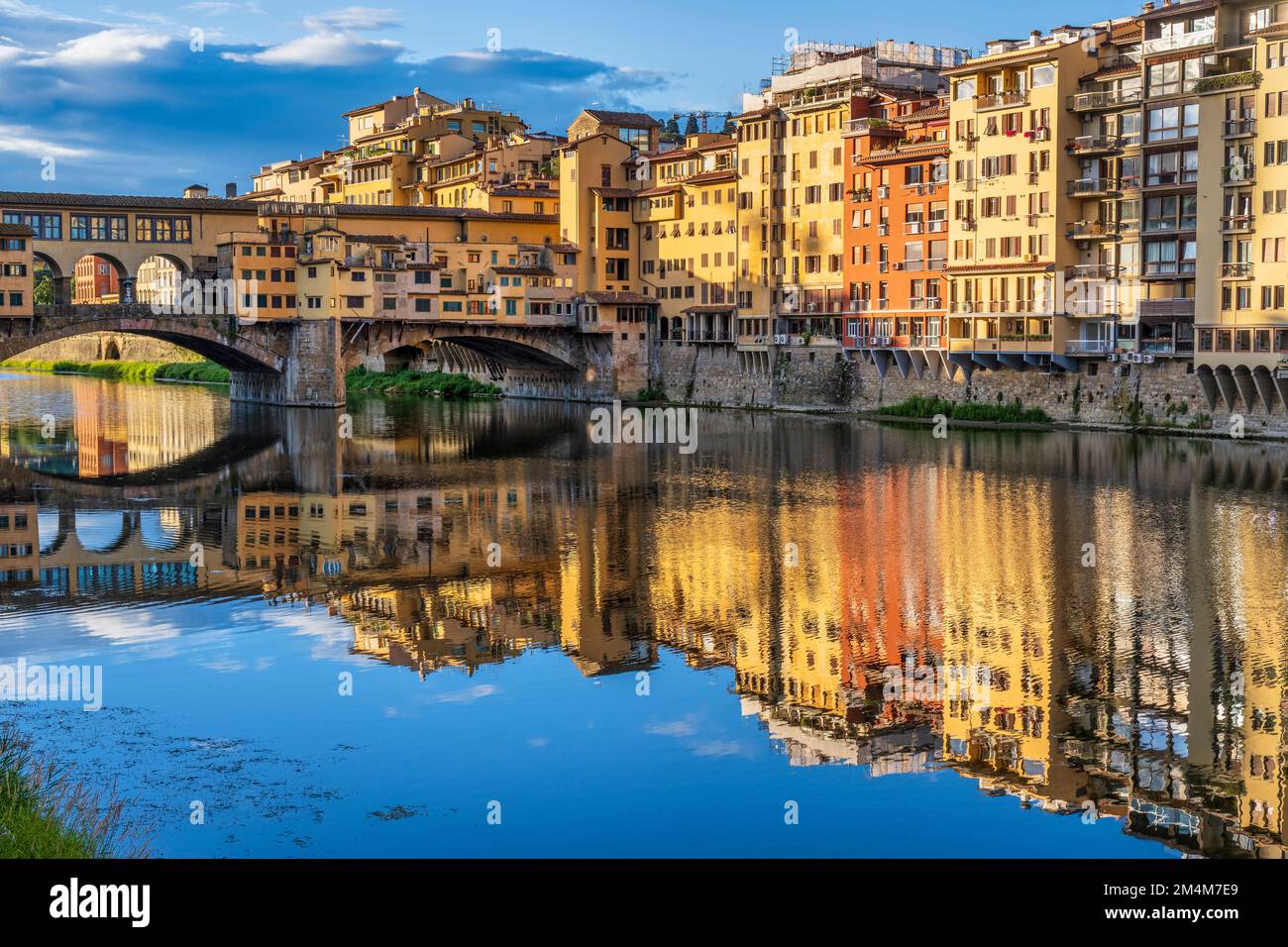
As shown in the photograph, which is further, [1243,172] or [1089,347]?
[1089,347]

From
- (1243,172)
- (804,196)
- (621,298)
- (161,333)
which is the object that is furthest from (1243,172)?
(161,333)

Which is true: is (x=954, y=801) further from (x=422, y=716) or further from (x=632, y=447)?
(x=632, y=447)

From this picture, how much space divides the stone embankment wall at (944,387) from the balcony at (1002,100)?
11.6 m

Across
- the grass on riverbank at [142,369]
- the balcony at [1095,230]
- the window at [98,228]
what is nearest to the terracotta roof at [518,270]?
the window at [98,228]

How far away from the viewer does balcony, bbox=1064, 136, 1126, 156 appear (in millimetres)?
65562

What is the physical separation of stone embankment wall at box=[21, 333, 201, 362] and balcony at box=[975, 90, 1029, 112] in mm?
79085

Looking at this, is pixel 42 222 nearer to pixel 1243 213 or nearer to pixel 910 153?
pixel 910 153

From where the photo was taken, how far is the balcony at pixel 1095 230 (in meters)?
66.0

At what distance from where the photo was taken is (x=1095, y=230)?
66.7m

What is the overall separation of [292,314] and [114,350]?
219 ft
